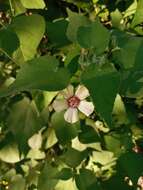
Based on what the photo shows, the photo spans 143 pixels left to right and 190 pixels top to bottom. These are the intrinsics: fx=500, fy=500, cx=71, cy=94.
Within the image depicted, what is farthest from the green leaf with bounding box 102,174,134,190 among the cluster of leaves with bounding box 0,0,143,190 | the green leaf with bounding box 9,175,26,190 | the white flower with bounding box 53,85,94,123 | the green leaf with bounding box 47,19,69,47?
the green leaf with bounding box 47,19,69,47

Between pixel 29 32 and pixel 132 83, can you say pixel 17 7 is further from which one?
pixel 132 83

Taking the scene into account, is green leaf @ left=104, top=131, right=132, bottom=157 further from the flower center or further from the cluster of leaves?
the flower center

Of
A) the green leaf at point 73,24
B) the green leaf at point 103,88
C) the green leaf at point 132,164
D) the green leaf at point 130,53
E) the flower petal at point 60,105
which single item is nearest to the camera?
the green leaf at point 103,88

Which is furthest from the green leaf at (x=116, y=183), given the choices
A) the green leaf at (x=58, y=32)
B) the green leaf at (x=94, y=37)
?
the green leaf at (x=94, y=37)

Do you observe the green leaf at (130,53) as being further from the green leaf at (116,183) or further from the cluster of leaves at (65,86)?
the green leaf at (116,183)

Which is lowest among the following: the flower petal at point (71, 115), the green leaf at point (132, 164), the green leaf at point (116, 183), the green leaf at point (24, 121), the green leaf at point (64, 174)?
the green leaf at point (116, 183)

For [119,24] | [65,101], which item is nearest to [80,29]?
[65,101]

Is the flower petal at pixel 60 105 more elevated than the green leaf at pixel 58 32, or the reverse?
the green leaf at pixel 58 32
